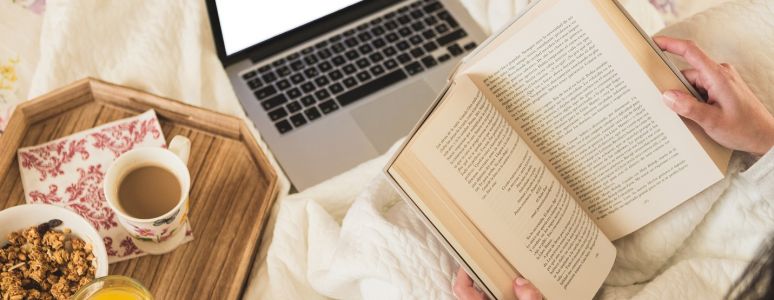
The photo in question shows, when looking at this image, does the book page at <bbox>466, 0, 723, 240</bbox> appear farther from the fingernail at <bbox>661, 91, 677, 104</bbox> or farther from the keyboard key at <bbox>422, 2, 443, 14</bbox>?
the keyboard key at <bbox>422, 2, 443, 14</bbox>

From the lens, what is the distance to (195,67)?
31.4 inches

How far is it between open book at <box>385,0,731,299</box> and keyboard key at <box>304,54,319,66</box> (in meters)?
0.32

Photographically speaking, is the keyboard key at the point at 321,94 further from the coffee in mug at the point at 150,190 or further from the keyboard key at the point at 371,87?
the coffee in mug at the point at 150,190

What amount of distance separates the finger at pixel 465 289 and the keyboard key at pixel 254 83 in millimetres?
366

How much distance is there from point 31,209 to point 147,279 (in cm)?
13

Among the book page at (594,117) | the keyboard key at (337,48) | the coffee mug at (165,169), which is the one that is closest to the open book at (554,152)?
the book page at (594,117)

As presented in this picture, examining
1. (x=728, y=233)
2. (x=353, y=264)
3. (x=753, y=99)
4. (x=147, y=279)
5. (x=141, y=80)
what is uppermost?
(x=141, y=80)

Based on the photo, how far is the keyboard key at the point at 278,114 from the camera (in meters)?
0.82

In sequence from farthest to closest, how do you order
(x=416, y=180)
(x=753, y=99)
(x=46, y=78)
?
(x=46, y=78)
(x=753, y=99)
(x=416, y=180)

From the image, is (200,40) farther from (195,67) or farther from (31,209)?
(31,209)

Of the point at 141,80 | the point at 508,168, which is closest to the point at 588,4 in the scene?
the point at 508,168

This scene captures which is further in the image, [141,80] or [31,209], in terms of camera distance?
[141,80]

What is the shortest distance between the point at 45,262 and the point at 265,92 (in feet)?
1.12

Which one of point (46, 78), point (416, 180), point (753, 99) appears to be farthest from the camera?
point (46, 78)
